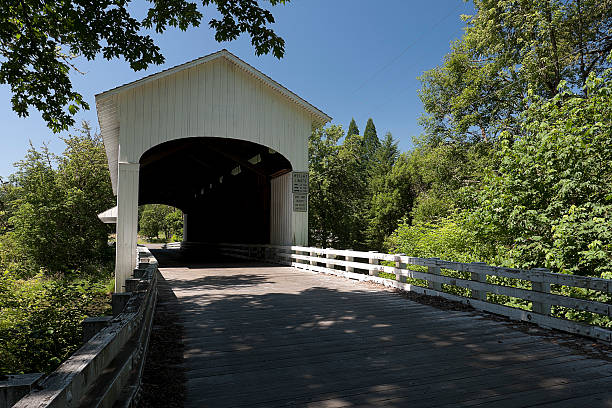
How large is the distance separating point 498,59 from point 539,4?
2281 mm

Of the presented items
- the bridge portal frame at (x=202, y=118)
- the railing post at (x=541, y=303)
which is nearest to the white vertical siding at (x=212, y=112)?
the bridge portal frame at (x=202, y=118)

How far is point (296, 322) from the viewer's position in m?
4.82

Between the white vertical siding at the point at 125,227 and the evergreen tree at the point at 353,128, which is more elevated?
the evergreen tree at the point at 353,128

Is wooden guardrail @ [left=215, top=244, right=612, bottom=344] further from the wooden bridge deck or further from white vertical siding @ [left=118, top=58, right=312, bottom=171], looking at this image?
white vertical siding @ [left=118, top=58, right=312, bottom=171]

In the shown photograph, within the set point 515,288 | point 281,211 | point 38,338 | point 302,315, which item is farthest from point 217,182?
point 515,288

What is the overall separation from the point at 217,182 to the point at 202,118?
9668 mm

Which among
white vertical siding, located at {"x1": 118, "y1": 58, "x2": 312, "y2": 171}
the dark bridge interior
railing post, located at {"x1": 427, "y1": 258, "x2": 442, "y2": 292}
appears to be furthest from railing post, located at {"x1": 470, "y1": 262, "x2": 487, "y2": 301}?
the dark bridge interior

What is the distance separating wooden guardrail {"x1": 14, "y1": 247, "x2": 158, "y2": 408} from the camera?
1276 mm

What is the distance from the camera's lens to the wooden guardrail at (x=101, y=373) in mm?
1276

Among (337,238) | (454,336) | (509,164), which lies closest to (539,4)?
(509,164)

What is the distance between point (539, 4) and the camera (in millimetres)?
14797

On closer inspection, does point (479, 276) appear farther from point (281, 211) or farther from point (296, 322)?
point (281, 211)

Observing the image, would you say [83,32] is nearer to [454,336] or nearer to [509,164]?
[454,336]

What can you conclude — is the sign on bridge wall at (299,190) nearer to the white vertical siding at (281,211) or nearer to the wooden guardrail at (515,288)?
the white vertical siding at (281,211)
